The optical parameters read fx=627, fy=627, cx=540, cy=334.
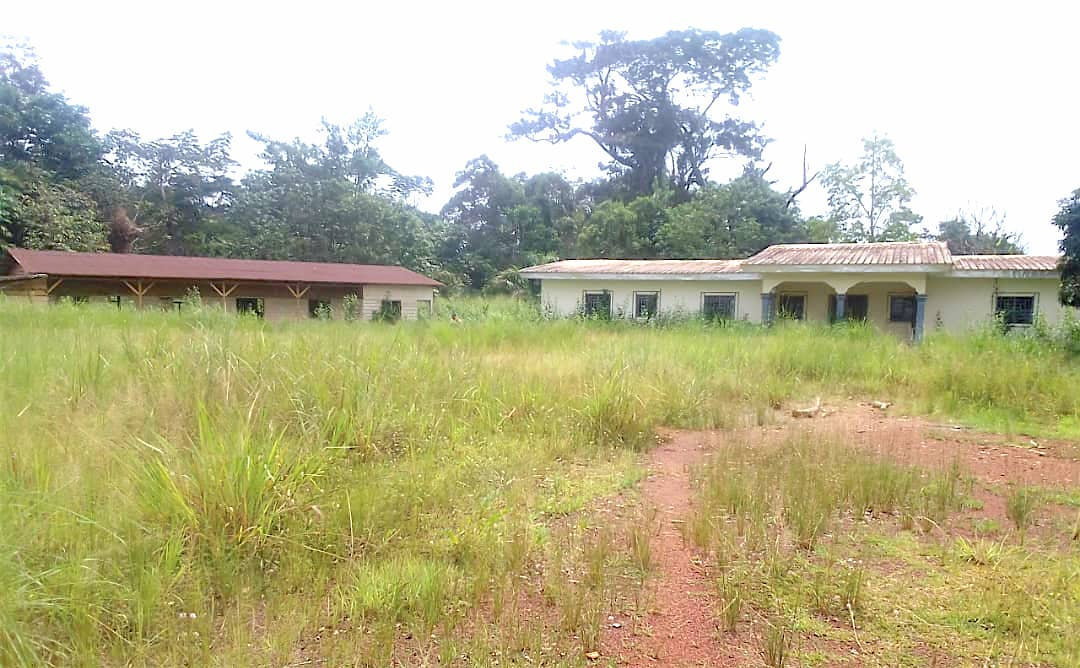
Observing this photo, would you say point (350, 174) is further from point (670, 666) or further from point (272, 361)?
point (670, 666)

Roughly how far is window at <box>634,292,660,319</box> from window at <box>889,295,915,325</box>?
6691 mm

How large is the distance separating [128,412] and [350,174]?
104 feet

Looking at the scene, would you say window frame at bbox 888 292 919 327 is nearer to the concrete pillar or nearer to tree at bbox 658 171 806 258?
the concrete pillar

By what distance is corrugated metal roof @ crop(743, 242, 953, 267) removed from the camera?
52.1 feet

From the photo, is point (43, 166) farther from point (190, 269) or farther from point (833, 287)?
point (833, 287)

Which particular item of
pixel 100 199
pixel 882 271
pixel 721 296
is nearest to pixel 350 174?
pixel 100 199

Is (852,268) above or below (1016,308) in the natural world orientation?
above

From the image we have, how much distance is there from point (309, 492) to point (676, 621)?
Answer: 5.97 ft

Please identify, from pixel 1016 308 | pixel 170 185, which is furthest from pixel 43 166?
pixel 1016 308

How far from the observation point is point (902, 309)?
59.4 feet

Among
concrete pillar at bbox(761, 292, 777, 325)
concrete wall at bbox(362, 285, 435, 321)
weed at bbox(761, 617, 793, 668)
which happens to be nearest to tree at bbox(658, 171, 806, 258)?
concrete pillar at bbox(761, 292, 777, 325)

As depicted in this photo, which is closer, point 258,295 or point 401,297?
point 258,295

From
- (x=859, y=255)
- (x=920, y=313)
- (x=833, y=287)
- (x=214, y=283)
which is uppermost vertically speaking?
(x=859, y=255)

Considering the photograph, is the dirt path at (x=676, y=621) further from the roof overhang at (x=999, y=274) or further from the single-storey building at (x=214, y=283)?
the roof overhang at (x=999, y=274)
